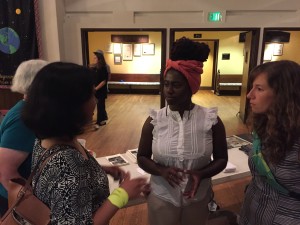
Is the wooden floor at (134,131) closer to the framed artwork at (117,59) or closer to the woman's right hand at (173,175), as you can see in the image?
the woman's right hand at (173,175)

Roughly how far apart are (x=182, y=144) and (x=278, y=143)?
0.46 meters

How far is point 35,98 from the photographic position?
839mm

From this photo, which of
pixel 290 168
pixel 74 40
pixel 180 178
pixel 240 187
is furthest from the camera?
pixel 74 40

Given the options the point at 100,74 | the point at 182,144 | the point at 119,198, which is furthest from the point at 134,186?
the point at 100,74

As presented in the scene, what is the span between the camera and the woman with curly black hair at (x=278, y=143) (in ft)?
3.69

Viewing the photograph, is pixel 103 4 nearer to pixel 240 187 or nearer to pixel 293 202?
pixel 240 187

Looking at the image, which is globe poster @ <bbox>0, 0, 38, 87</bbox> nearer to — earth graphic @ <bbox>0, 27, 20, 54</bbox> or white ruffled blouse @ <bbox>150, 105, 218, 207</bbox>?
earth graphic @ <bbox>0, 27, 20, 54</bbox>

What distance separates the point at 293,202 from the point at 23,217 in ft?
3.69

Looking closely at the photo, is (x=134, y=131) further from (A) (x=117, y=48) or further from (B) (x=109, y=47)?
(B) (x=109, y=47)

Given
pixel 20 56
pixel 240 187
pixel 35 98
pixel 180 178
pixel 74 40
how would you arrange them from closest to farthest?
pixel 35 98, pixel 180 178, pixel 240 187, pixel 20 56, pixel 74 40

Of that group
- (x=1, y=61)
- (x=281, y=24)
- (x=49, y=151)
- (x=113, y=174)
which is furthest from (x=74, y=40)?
(x=49, y=151)

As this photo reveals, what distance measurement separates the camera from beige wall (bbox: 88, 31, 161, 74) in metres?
10.4

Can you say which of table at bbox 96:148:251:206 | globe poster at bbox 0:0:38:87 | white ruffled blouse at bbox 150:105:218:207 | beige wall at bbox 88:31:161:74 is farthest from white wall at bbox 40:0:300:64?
beige wall at bbox 88:31:161:74

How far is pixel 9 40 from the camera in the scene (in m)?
4.72
